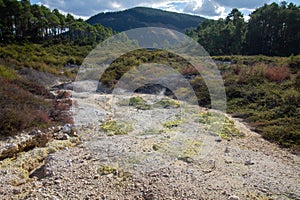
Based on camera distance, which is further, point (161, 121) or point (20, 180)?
point (161, 121)

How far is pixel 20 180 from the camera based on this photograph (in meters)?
4.73

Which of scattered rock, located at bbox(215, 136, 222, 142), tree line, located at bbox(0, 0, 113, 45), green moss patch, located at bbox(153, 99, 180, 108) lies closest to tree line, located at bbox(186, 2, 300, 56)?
tree line, located at bbox(0, 0, 113, 45)

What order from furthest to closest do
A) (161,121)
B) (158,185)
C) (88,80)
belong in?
(88,80) → (161,121) → (158,185)

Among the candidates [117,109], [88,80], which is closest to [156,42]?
[117,109]

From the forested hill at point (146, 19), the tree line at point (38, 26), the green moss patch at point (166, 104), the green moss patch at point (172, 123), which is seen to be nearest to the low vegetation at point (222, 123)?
the green moss patch at point (172, 123)

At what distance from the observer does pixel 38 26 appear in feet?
104

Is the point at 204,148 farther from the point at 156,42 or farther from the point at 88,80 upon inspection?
the point at 88,80

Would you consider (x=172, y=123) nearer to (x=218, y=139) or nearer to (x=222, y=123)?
(x=222, y=123)

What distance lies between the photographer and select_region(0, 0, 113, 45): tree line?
1082 inches

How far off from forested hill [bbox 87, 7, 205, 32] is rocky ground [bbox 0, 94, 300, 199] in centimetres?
10196

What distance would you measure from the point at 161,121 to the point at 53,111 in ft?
11.9

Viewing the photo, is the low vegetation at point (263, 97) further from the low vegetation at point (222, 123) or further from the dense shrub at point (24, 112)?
the dense shrub at point (24, 112)

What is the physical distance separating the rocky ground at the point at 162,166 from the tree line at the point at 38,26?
2360cm

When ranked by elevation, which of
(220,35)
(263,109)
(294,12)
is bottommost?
(263,109)
